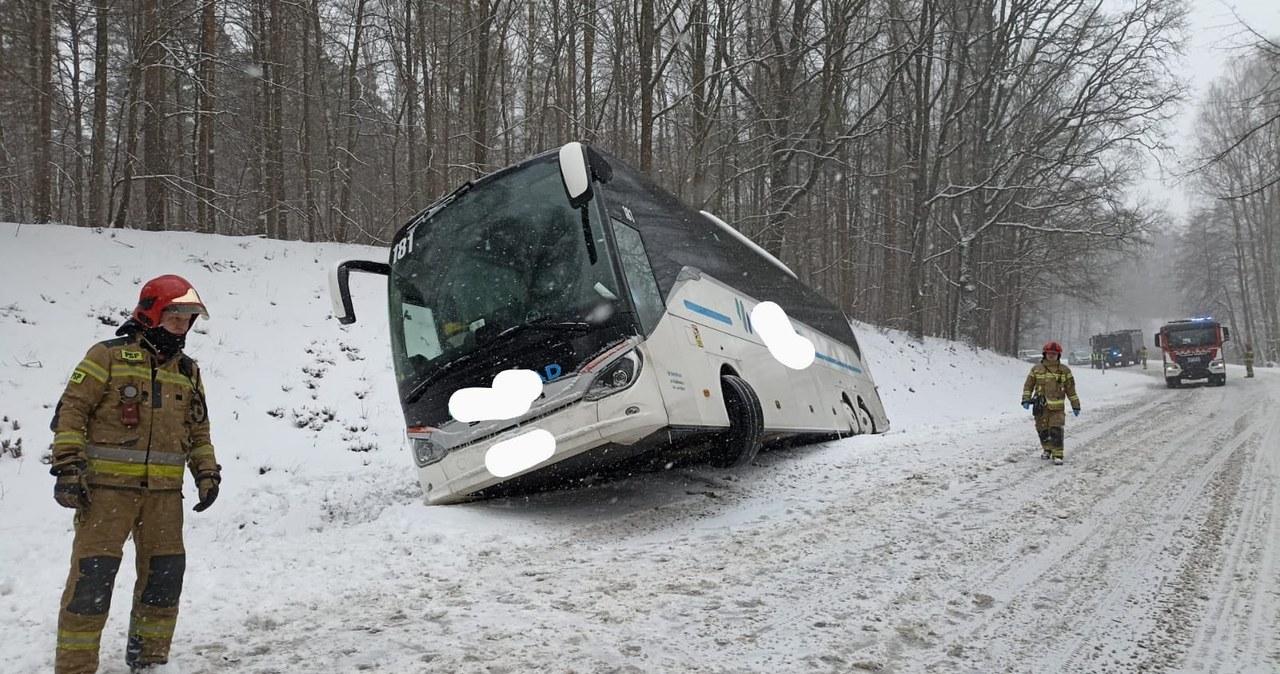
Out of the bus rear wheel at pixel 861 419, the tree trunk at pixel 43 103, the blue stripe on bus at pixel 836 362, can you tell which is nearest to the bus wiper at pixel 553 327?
the blue stripe on bus at pixel 836 362

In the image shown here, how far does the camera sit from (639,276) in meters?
6.10

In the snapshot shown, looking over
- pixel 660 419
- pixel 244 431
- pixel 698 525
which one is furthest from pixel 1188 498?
pixel 244 431

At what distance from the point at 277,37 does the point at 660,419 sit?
18.0 m

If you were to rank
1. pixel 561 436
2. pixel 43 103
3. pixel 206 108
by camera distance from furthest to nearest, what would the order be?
pixel 206 108 → pixel 43 103 → pixel 561 436

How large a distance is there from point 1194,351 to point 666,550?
3082 centimetres

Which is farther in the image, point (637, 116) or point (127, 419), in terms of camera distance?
point (637, 116)

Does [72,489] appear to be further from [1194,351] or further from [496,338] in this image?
[1194,351]

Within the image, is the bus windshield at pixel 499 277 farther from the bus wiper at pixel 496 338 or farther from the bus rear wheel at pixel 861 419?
the bus rear wheel at pixel 861 419

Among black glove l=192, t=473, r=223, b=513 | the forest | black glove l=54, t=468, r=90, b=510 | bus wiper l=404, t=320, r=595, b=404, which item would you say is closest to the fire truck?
the forest

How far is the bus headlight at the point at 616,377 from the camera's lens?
5.60m

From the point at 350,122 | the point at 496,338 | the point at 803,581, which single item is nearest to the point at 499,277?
the point at 496,338

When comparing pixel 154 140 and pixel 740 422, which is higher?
pixel 154 140

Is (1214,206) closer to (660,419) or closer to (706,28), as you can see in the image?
(706,28)

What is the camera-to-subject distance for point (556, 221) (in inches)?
241
